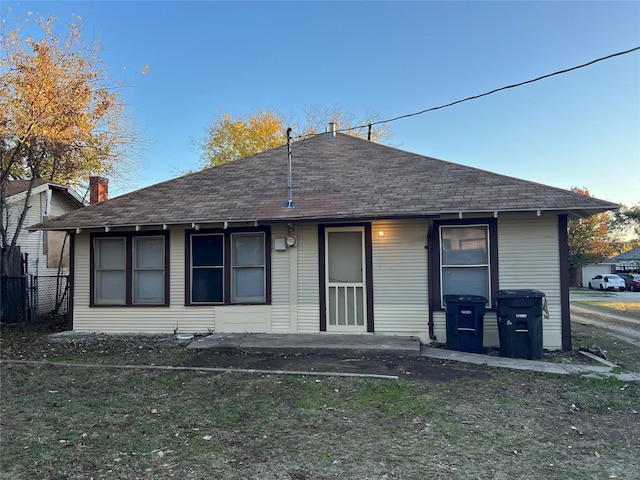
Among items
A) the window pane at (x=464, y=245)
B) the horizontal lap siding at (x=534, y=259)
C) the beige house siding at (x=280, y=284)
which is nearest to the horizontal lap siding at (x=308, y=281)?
the beige house siding at (x=280, y=284)

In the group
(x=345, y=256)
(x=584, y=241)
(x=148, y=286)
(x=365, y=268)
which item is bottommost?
(x=148, y=286)

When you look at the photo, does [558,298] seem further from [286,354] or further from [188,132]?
[188,132]

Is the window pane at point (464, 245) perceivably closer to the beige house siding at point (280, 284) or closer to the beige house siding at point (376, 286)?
the beige house siding at point (376, 286)

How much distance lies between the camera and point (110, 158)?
49.3ft

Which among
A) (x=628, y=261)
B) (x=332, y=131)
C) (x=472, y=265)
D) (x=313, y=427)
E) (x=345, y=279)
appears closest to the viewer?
(x=313, y=427)

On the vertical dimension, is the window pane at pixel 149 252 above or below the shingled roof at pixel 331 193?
below

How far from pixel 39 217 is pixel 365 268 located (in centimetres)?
1233

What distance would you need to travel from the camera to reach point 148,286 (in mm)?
9375

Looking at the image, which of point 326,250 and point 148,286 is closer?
point 326,250

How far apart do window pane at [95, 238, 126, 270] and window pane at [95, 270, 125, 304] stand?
0.14 m

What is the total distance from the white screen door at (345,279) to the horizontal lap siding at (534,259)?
2.58 metres

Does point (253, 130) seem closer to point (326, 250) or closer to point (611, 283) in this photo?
point (326, 250)

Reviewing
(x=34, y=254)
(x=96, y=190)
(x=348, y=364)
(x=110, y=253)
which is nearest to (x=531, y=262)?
(x=348, y=364)

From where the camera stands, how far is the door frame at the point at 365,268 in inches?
331
